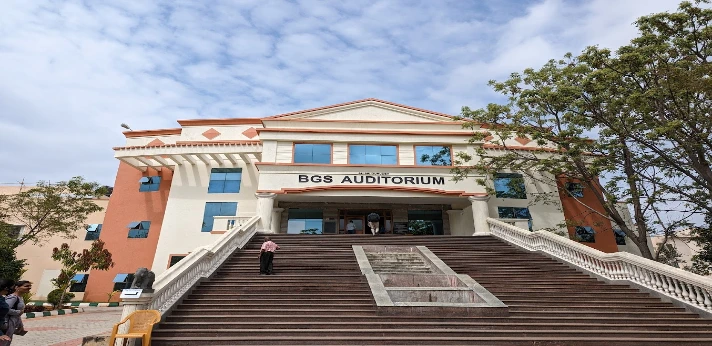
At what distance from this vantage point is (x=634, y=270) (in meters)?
9.65

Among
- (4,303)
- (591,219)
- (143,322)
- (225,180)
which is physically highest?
(225,180)

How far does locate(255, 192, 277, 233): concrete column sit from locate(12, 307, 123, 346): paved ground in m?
6.49

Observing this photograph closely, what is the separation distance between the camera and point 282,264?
1134cm

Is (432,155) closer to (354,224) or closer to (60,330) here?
(354,224)

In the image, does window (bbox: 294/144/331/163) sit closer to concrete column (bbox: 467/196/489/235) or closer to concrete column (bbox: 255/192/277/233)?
concrete column (bbox: 255/192/277/233)

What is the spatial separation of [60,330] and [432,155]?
52.2 ft

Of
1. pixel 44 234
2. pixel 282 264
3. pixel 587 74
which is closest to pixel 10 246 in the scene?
pixel 44 234

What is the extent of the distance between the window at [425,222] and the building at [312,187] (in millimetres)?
55

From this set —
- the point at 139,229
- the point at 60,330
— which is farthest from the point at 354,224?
the point at 60,330

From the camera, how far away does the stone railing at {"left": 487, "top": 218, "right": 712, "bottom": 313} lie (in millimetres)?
8188

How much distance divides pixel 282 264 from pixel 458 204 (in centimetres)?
1134

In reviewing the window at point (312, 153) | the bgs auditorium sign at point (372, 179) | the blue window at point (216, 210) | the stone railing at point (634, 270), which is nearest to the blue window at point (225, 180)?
the blue window at point (216, 210)

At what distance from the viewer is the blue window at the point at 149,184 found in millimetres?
20547

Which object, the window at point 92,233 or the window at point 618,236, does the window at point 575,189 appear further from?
the window at point 92,233
